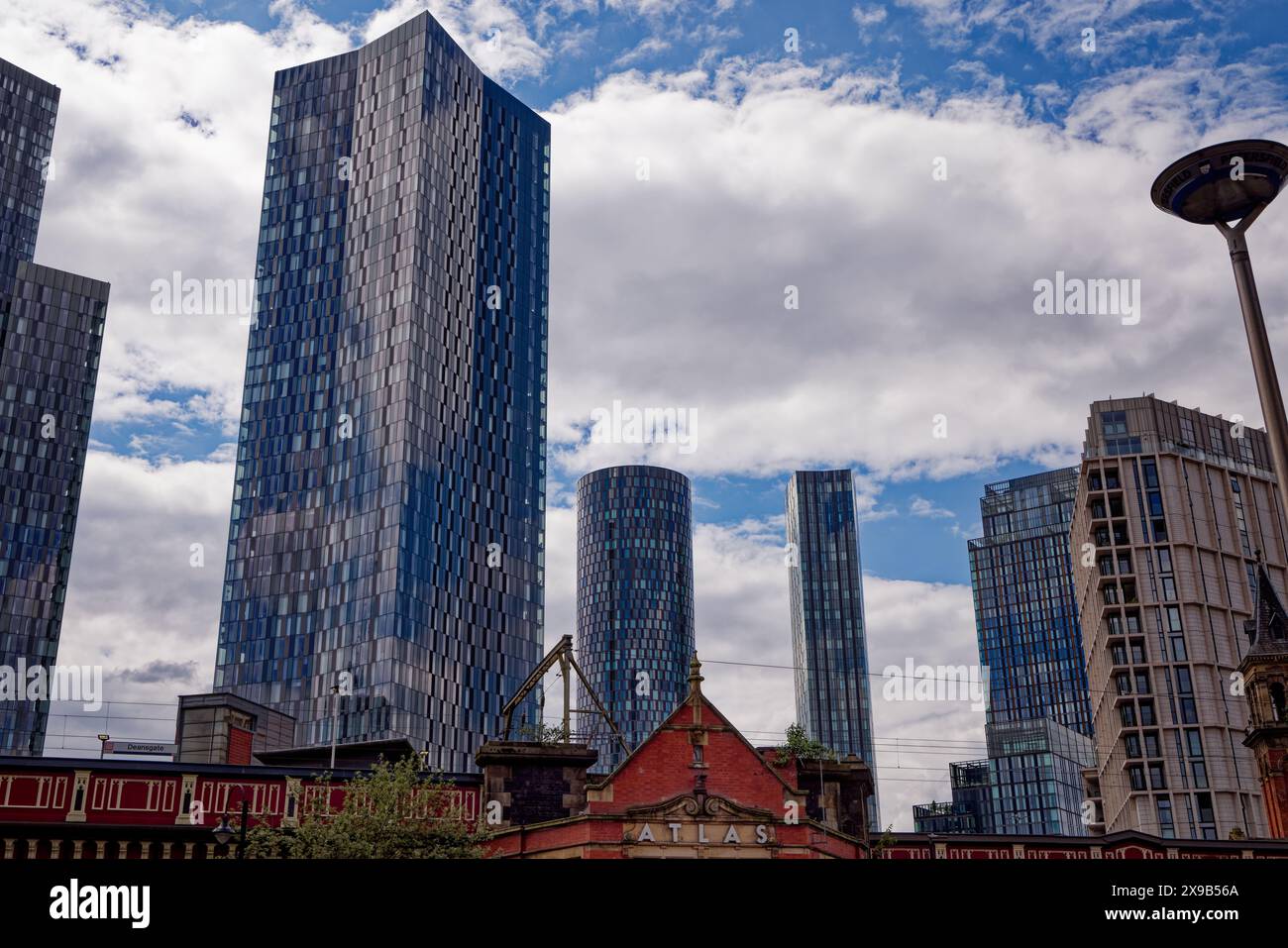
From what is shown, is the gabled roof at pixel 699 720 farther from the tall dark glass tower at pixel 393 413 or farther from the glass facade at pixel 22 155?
the glass facade at pixel 22 155

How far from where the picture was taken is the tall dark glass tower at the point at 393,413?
135750 mm

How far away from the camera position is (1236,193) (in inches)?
617

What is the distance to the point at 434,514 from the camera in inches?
5625

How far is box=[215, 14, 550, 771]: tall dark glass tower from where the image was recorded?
445 ft

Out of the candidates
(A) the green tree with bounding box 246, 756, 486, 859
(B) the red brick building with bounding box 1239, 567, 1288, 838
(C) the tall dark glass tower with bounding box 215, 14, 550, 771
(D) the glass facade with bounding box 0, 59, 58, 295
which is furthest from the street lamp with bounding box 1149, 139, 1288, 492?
(D) the glass facade with bounding box 0, 59, 58, 295

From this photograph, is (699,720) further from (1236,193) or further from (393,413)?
(393,413)

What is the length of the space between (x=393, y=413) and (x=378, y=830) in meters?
111

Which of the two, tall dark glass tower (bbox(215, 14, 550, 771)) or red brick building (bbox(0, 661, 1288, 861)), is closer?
red brick building (bbox(0, 661, 1288, 861))

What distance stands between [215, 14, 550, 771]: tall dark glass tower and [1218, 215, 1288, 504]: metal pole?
390 feet

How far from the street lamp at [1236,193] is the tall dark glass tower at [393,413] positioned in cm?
11852

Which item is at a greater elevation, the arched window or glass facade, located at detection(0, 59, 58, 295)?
glass facade, located at detection(0, 59, 58, 295)

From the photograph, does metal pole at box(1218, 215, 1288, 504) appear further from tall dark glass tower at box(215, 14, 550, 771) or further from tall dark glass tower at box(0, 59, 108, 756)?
tall dark glass tower at box(0, 59, 108, 756)
